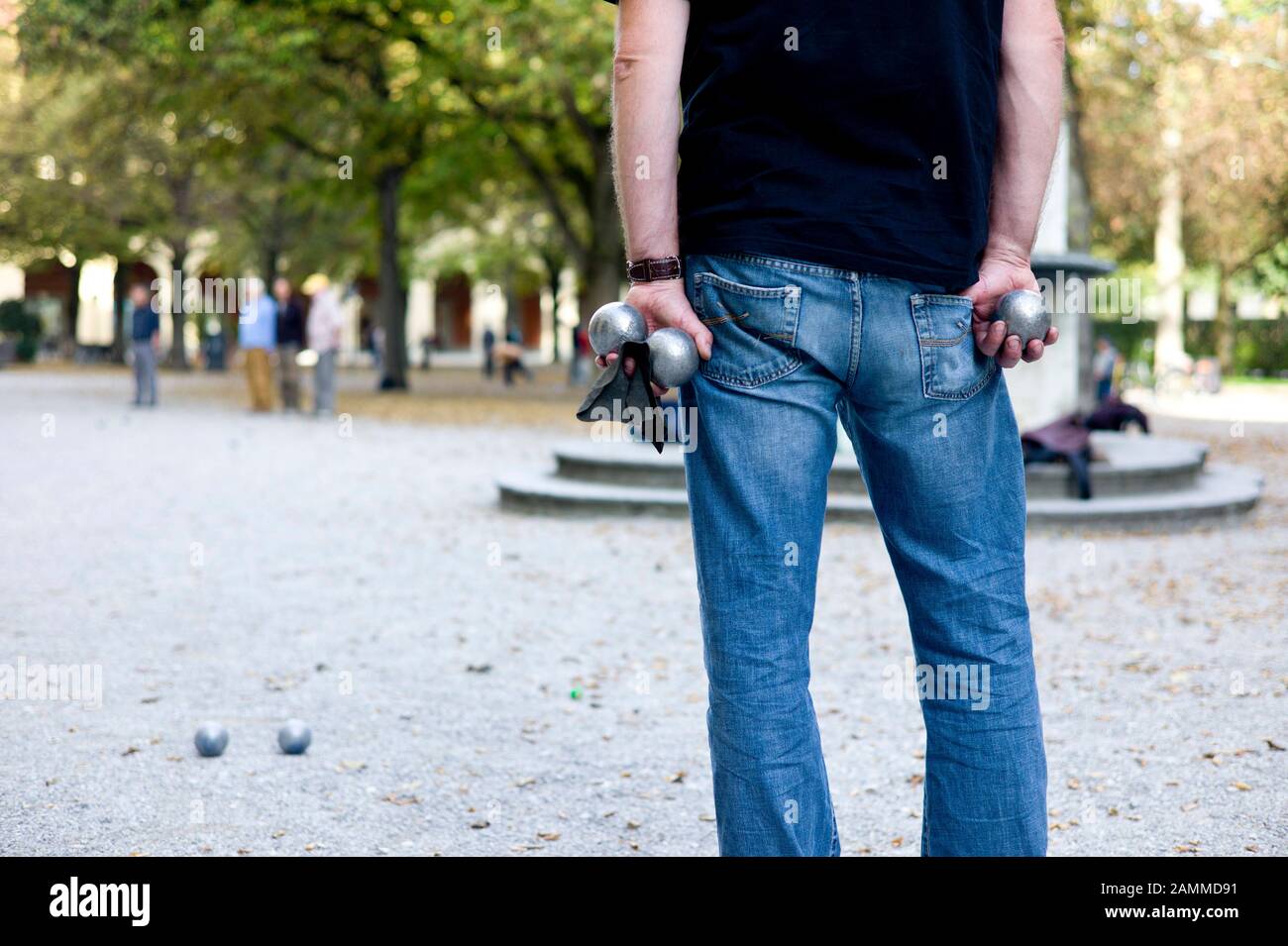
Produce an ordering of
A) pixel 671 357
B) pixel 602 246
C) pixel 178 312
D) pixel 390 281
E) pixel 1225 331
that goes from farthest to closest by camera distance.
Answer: pixel 178 312 → pixel 1225 331 → pixel 390 281 → pixel 602 246 → pixel 671 357

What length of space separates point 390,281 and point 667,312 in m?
29.1

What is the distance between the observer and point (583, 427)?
20.9 metres

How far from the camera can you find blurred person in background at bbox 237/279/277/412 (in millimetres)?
22344

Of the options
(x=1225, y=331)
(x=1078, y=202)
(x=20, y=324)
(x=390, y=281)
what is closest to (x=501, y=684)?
(x=1078, y=202)

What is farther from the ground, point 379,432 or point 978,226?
point 978,226

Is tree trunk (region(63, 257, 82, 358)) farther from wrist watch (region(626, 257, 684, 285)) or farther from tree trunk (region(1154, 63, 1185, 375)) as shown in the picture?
wrist watch (region(626, 257, 684, 285))

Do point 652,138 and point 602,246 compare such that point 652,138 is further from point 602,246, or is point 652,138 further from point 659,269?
point 602,246

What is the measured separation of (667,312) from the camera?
2.43 m

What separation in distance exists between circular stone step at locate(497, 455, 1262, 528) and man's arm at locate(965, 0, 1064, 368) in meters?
7.88

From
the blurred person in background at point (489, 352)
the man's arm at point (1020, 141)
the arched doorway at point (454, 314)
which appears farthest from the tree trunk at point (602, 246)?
the arched doorway at point (454, 314)

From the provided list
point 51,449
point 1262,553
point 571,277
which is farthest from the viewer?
point 571,277
